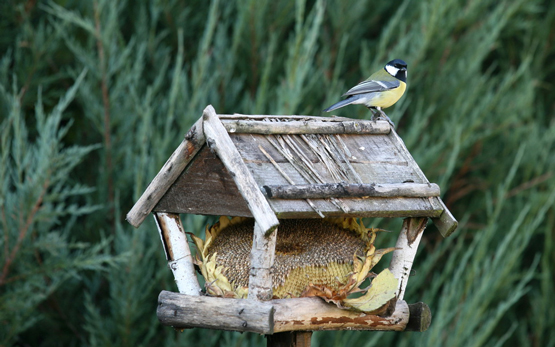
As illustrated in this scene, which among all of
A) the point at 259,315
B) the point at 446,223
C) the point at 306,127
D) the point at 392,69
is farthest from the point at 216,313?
the point at 392,69

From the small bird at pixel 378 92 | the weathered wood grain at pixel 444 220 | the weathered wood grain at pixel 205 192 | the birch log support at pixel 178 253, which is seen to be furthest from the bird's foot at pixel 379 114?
the birch log support at pixel 178 253

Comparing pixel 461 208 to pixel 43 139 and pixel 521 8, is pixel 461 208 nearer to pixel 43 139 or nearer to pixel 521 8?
pixel 521 8

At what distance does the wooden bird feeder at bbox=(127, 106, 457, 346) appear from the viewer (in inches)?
61.5

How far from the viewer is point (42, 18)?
337 centimetres

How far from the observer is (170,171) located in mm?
1759

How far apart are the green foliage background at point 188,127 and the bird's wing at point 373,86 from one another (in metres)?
0.55

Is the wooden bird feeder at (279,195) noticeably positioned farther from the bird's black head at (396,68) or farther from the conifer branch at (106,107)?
the conifer branch at (106,107)

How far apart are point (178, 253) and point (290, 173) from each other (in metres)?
0.46

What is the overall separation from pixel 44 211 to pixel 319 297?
157 cm

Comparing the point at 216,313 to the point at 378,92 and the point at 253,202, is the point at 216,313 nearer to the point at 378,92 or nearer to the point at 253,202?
the point at 253,202

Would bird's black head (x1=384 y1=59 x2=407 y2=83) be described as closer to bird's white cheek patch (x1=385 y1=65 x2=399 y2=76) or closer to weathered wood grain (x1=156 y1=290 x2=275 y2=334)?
bird's white cheek patch (x1=385 y1=65 x2=399 y2=76)

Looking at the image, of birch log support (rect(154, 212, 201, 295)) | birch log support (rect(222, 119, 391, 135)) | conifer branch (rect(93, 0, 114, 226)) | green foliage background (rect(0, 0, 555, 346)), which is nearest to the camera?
birch log support (rect(222, 119, 391, 135))

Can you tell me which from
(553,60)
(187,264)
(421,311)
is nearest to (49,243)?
(187,264)

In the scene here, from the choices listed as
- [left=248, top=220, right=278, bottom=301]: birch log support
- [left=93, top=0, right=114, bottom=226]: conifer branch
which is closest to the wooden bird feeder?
[left=248, top=220, right=278, bottom=301]: birch log support
